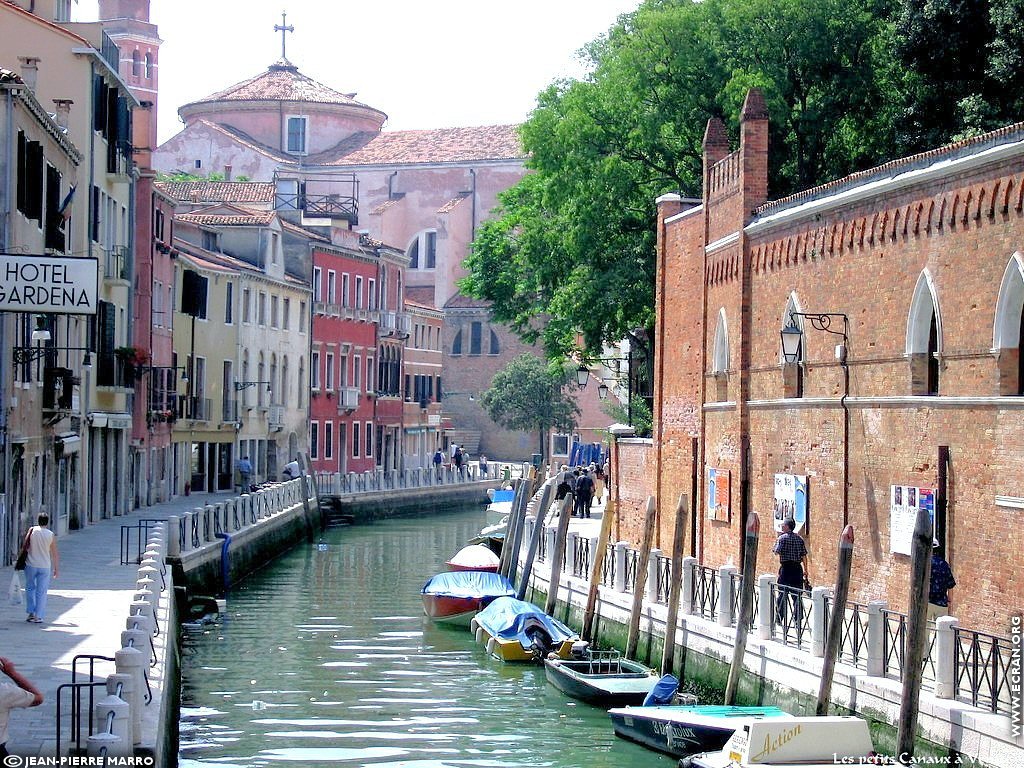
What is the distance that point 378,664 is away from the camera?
84.3 ft

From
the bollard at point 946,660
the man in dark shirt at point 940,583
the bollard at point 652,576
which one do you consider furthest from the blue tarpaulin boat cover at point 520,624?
the bollard at point 946,660

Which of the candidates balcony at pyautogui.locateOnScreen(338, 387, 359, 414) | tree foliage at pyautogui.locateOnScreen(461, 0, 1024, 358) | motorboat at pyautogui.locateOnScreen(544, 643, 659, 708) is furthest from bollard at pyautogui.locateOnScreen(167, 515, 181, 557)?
balcony at pyautogui.locateOnScreen(338, 387, 359, 414)

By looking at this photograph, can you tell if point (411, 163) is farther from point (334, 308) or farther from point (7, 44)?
point (7, 44)

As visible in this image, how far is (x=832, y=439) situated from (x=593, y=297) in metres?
17.3

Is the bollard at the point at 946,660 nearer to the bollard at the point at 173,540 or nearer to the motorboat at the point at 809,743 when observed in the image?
the motorboat at the point at 809,743

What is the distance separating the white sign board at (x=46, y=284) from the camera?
818 inches

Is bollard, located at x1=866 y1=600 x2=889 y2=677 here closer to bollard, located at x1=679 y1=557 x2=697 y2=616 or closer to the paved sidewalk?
bollard, located at x1=679 y1=557 x2=697 y2=616

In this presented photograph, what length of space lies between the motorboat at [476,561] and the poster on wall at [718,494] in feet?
27.9

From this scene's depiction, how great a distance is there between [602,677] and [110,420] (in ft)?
62.2

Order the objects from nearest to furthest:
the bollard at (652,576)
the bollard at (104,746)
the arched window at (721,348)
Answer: the bollard at (104,746)
the bollard at (652,576)
the arched window at (721,348)

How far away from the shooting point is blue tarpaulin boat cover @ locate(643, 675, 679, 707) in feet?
63.7

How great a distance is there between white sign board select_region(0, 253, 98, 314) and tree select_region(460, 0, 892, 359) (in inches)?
680

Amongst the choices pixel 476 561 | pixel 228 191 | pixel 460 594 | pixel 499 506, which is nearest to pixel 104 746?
pixel 460 594

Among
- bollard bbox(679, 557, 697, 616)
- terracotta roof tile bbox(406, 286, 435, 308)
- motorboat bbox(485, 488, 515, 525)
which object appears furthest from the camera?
terracotta roof tile bbox(406, 286, 435, 308)
